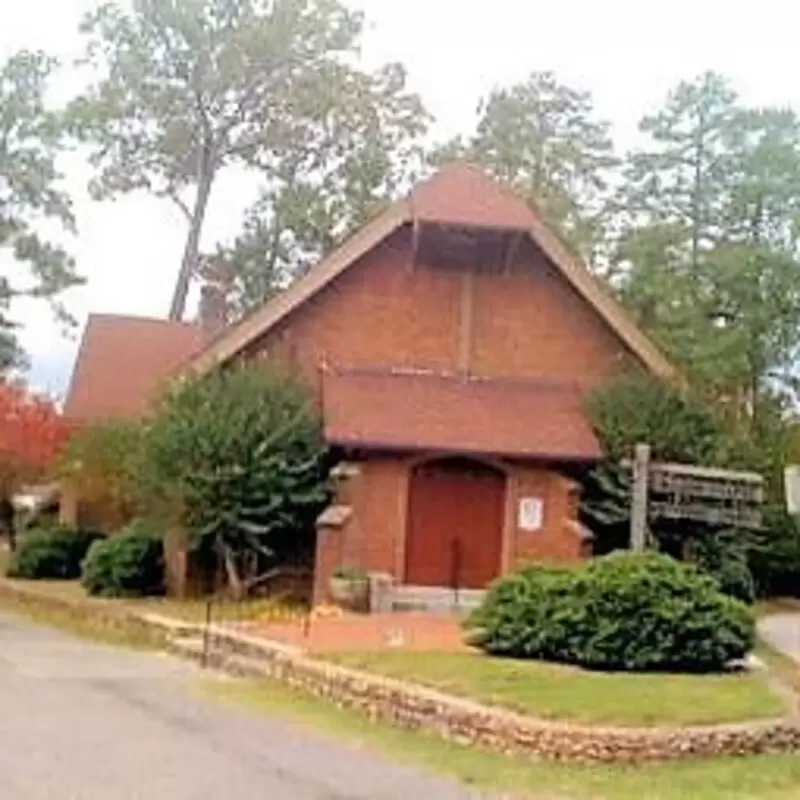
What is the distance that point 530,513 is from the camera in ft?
111

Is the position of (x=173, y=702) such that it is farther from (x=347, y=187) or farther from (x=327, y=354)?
(x=347, y=187)

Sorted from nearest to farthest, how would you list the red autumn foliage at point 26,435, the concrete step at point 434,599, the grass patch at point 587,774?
the grass patch at point 587,774
the concrete step at point 434,599
the red autumn foliage at point 26,435

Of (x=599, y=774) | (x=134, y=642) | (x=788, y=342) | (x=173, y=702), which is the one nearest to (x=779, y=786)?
(x=599, y=774)

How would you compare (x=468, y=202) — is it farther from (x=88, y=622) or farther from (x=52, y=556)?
(x=52, y=556)

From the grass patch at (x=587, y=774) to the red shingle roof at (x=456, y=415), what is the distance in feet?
50.3

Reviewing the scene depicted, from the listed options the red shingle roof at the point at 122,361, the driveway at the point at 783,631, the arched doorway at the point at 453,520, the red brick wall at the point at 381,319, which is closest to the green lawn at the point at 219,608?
the arched doorway at the point at 453,520

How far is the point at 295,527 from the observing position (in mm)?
33500

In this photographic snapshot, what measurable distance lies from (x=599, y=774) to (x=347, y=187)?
1715 inches

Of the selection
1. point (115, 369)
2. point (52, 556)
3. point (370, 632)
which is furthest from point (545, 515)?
point (115, 369)

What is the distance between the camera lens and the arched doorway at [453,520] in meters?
34.0

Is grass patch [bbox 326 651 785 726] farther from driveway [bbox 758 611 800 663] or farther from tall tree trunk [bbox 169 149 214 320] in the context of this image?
tall tree trunk [bbox 169 149 214 320]

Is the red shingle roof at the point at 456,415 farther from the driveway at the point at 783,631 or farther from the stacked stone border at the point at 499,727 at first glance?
the stacked stone border at the point at 499,727

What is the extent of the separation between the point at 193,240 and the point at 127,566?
25.4m

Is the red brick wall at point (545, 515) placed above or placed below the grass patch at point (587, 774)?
above
